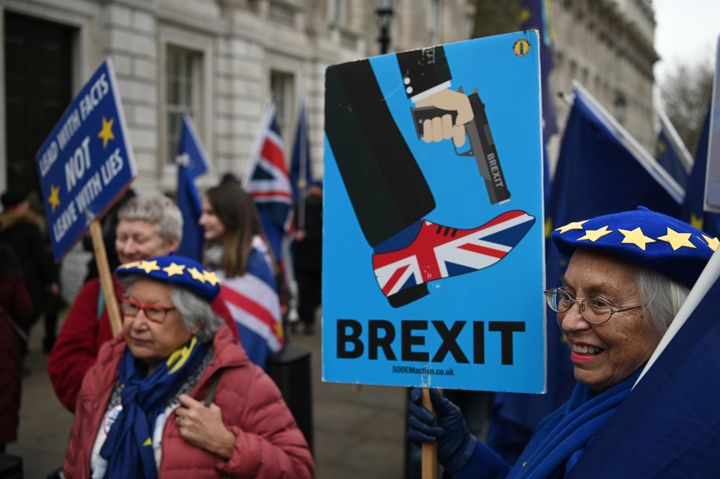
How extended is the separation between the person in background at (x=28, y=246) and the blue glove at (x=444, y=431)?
18.4ft

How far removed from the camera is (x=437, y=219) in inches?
76.4

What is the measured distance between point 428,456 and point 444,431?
0.08m

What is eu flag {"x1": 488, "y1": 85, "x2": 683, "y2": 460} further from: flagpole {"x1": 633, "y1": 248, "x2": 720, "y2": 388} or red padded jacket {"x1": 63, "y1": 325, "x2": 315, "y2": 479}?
flagpole {"x1": 633, "y1": 248, "x2": 720, "y2": 388}

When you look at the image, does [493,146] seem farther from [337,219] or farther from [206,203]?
[206,203]

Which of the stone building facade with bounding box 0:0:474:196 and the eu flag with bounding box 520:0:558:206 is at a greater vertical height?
the stone building facade with bounding box 0:0:474:196

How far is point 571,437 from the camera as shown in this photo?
1.48 m

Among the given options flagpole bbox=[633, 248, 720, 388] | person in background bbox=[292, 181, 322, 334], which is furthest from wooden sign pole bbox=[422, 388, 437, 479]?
person in background bbox=[292, 181, 322, 334]

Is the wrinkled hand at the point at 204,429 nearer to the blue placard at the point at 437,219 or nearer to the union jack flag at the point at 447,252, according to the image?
the blue placard at the point at 437,219

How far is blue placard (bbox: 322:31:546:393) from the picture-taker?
1846mm

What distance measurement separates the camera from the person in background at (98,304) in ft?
9.86

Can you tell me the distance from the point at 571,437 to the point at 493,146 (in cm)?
75

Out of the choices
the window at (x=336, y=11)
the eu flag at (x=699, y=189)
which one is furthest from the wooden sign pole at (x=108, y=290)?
the window at (x=336, y=11)

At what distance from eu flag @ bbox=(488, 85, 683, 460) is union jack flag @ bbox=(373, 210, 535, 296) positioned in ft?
5.08

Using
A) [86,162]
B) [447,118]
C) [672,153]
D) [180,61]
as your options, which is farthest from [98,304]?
[180,61]
